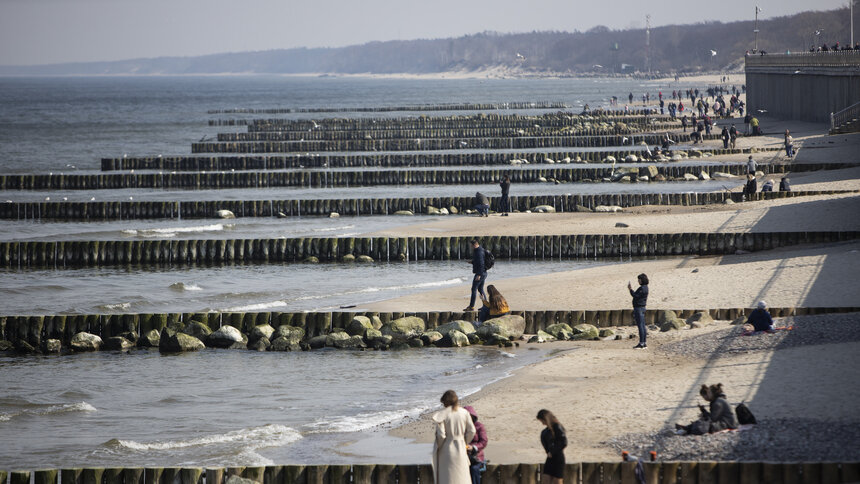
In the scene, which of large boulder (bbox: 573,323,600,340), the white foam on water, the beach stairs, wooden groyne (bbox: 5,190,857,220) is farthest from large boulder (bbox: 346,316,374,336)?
the beach stairs

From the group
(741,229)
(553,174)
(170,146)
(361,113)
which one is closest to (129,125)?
(361,113)

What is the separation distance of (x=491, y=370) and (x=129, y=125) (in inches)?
5037

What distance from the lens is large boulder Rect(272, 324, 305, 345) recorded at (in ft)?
85.6

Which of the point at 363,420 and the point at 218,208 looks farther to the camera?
the point at 218,208

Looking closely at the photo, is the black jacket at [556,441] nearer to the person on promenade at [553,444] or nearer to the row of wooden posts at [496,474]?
the person on promenade at [553,444]

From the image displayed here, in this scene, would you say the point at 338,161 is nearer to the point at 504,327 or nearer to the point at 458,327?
the point at 458,327

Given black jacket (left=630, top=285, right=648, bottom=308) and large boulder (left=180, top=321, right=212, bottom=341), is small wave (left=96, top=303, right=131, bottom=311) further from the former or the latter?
black jacket (left=630, top=285, right=648, bottom=308)

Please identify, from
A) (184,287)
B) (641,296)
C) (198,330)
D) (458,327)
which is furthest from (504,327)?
(184,287)

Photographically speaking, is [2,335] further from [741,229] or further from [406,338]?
[741,229]

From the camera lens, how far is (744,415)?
16109 millimetres

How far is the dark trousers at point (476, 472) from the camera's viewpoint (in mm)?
13906

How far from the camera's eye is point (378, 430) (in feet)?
61.8

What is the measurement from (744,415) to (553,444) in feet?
13.3

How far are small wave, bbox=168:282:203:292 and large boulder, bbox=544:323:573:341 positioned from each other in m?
13.8
